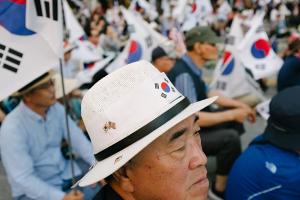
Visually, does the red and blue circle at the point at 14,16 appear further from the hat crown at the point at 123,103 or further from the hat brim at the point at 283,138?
the hat brim at the point at 283,138

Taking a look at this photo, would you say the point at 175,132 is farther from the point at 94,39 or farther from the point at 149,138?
the point at 94,39

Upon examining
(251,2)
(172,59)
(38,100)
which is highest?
(38,100)

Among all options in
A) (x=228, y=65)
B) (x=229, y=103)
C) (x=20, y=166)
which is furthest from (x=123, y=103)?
(x=228, y=65)

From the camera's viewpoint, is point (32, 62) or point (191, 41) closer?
point (32, 62)

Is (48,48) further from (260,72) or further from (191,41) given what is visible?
(260,72)

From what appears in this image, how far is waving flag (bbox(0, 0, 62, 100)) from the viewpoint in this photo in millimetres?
2180

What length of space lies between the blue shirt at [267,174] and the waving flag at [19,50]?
1219mm

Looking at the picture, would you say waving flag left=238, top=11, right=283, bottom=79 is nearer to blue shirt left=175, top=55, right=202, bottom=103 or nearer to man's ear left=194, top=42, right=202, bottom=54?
man's ear left=194, top=42, right=202, bottom=54

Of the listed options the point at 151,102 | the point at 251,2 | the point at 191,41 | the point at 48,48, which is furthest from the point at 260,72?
the point at 251,2

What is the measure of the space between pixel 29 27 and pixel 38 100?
2.16ft

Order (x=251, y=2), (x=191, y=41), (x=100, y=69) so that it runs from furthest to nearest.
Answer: (x=251, y=2)
(x=100, y=69)
(x=191, y=41)

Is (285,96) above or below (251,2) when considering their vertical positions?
above

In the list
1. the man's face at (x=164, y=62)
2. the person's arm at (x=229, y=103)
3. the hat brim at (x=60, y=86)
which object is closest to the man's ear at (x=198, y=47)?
the man's face at (x=164, y=62)

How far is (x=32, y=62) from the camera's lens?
7.40ft
